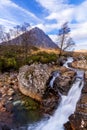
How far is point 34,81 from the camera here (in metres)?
34.5

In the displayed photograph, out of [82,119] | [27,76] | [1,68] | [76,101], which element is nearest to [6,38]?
[1,68]

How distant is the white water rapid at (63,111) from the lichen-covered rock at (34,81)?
326 centimetres

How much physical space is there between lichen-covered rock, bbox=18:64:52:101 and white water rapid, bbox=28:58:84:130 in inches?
128

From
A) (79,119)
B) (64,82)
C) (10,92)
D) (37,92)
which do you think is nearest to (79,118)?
(79,119)

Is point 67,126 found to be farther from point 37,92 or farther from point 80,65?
point 80,65

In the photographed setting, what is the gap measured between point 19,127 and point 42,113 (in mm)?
4402

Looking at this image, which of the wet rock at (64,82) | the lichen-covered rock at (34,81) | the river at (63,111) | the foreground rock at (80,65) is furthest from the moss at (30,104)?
the foreground rock at (80,65)

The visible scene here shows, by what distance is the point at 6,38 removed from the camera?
90500mm

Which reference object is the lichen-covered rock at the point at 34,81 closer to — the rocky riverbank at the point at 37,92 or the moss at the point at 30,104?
the rocky riverbank at the point at 37,92

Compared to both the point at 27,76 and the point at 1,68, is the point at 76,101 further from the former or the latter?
the point at 1,68

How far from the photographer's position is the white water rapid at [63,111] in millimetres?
26719

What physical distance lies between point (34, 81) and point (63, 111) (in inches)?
266

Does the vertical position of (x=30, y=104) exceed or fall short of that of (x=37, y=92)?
it falls short

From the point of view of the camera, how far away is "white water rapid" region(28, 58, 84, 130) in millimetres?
26719
